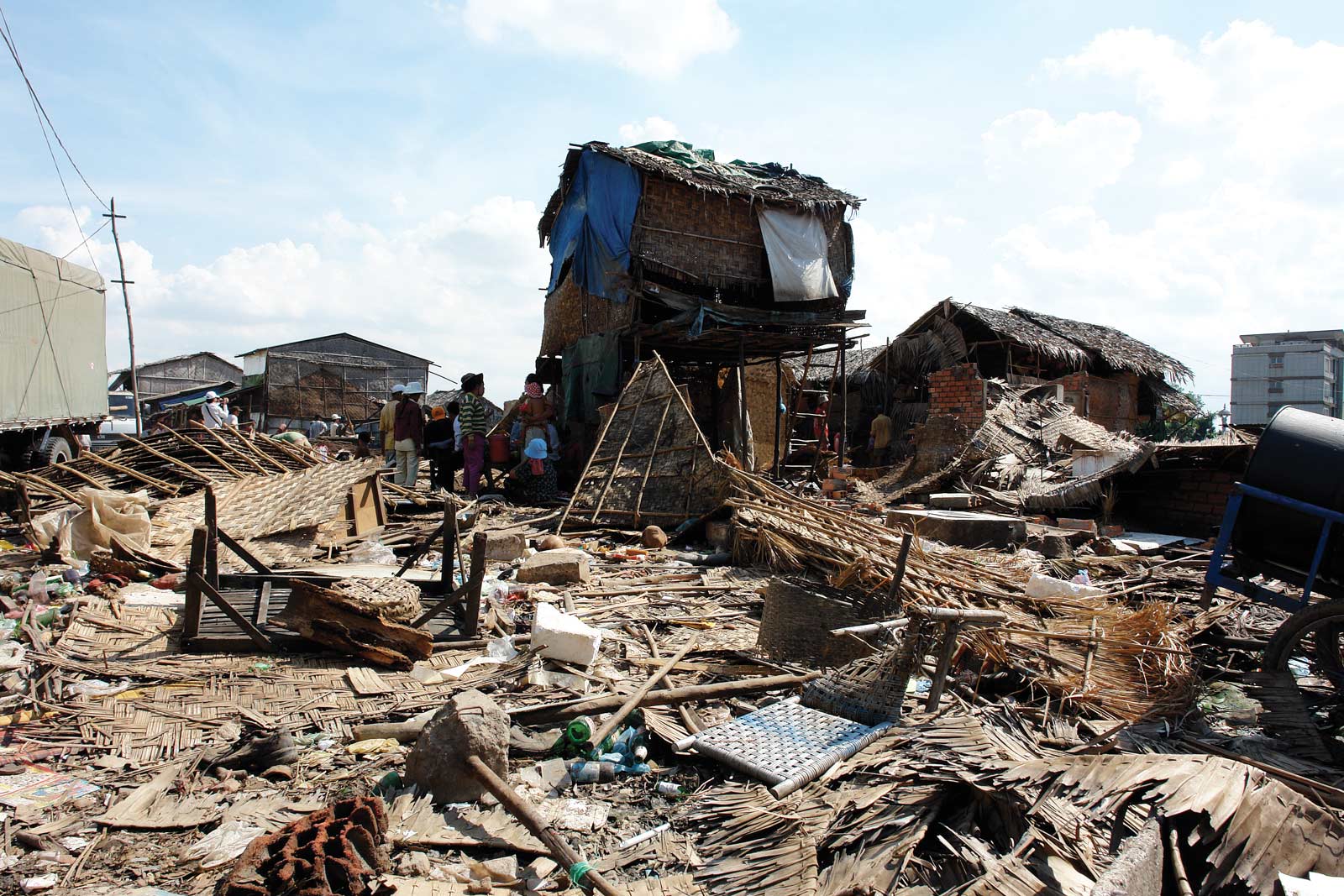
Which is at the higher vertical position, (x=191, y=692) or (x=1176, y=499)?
(x=1176, y=499)

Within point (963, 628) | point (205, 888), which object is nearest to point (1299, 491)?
point (963, 628)

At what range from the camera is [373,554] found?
25.0 feet

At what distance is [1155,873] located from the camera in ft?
8.32

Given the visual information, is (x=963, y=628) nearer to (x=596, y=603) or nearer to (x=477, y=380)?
(x=596, y=603)

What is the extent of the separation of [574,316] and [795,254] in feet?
15.9

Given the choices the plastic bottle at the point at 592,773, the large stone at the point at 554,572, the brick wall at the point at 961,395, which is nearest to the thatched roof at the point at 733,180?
the brick wall at the point at 961,395

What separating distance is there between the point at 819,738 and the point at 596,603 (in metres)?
3.03

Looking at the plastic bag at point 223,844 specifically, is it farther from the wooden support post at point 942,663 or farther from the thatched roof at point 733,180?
the thatched roof at point 733,180

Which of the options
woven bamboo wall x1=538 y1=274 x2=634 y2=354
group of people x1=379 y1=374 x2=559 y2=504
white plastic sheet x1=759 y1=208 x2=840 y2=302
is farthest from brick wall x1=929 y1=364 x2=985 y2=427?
group of people x1=379 y1=374 x2=559 y2=504

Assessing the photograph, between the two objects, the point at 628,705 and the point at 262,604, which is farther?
the point at 262,604

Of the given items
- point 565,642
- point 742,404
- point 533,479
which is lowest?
point 565,642

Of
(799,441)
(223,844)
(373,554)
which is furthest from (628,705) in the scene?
(799,441)

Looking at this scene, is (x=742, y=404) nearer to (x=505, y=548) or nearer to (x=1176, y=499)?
(x=1176, y=499)

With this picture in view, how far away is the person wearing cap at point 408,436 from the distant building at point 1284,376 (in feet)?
105
